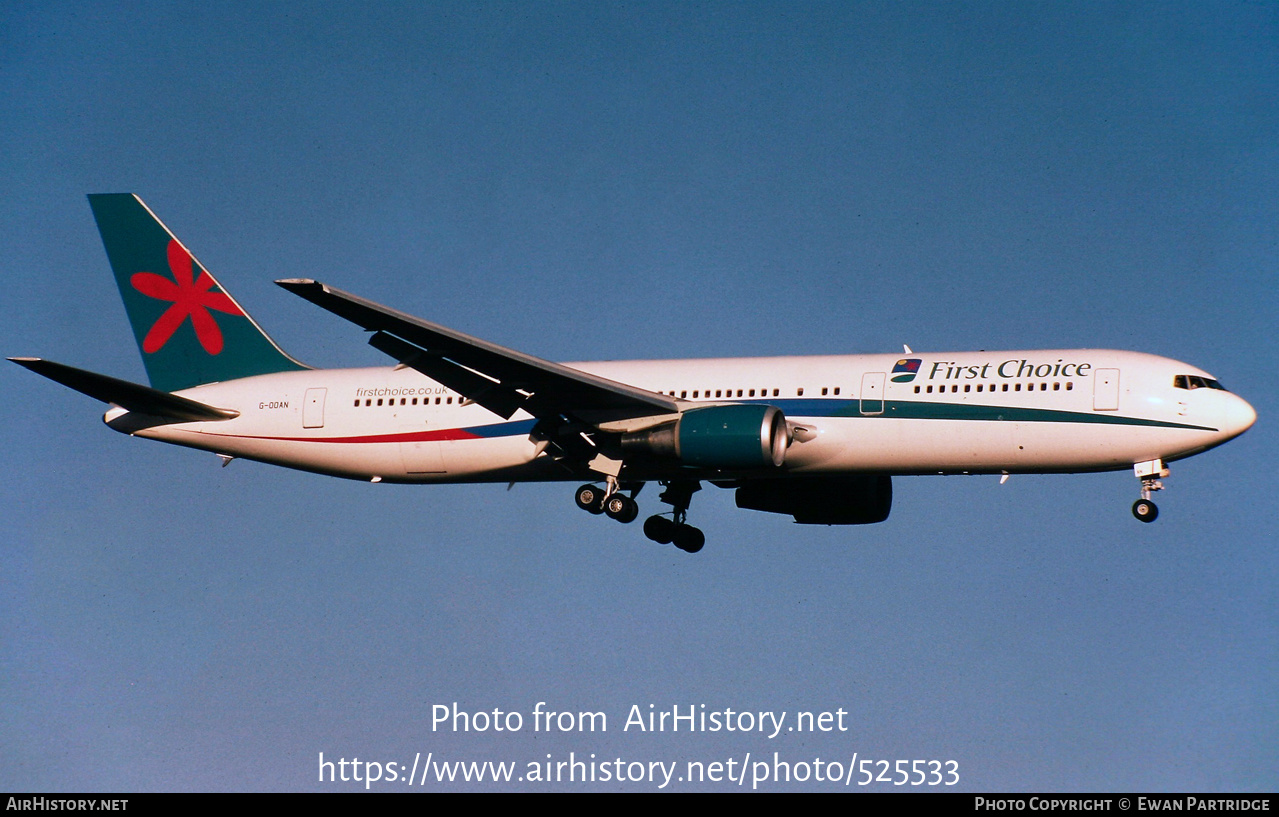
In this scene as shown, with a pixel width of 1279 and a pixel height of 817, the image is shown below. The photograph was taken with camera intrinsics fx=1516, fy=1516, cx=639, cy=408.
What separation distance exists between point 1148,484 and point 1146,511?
62 centimetres

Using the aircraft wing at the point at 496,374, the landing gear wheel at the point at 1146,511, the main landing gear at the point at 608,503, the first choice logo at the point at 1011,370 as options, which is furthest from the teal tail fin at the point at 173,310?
the landing gear wheel at the point at 1146,511

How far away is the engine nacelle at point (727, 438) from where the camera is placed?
34.6 m

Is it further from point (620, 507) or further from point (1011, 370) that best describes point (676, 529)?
point (1011, 370)

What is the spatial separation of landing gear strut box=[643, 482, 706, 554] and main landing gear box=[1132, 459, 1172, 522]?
1191 cm

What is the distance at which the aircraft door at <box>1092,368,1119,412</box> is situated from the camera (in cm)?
3441

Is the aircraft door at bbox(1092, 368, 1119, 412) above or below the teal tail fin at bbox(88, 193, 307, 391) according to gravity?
below

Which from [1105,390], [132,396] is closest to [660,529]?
[1105,390]

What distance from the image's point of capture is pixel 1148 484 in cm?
3456

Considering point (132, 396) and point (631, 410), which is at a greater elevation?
point (132, 396)

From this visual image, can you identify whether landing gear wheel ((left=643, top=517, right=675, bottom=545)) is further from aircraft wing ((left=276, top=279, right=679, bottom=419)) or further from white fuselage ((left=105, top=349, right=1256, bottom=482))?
aircraft wing ((left=276, top=279, right=679, bottom=419))

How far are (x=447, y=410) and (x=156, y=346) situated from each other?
9.53 m

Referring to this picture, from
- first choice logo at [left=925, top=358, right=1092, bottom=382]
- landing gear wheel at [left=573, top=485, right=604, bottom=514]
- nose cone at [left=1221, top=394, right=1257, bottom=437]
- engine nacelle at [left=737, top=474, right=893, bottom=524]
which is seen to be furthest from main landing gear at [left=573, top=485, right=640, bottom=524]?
nose cone at [left=1221, top=394, right=1257, bottom=437]

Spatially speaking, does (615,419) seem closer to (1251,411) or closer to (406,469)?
(406,469)

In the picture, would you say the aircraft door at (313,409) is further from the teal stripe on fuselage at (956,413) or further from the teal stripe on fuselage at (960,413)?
the teal stripe on fuselage at (960,413)
